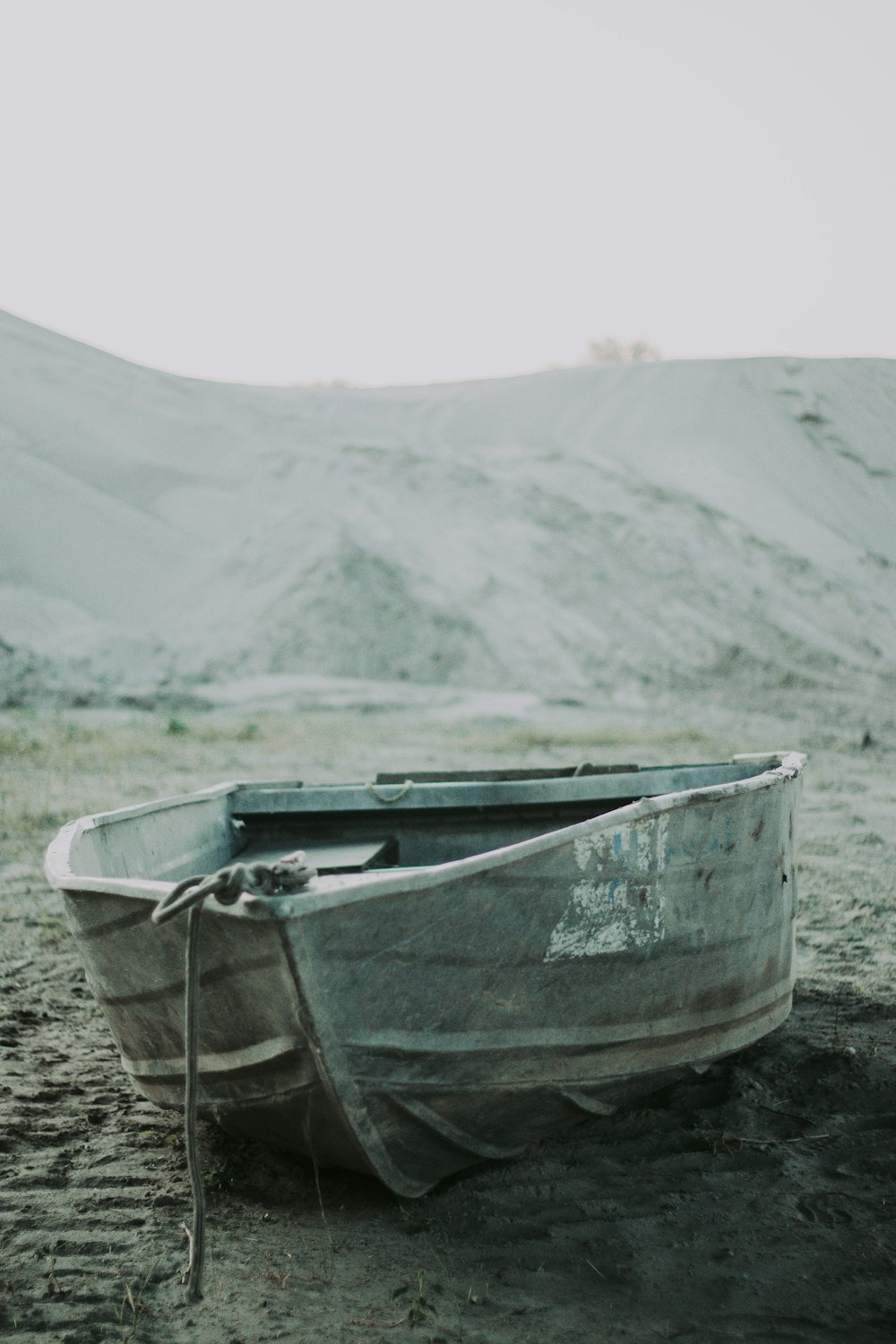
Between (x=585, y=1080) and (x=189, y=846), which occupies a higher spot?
(x=189, y=846)

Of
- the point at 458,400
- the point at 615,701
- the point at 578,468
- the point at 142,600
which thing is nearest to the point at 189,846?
the point at 615,701

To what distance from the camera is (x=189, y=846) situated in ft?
14.1

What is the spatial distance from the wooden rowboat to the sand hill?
13.0m

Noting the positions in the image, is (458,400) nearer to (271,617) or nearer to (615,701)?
(271,617)

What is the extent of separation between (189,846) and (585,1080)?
190 centimetres

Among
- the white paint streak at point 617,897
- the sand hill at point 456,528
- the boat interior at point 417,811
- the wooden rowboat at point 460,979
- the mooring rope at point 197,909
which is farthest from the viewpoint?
the sand hill at point 456,528

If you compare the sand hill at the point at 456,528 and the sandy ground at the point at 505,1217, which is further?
the sand hill at the point at 456,528

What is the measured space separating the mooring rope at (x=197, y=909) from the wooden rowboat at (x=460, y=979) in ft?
0.15

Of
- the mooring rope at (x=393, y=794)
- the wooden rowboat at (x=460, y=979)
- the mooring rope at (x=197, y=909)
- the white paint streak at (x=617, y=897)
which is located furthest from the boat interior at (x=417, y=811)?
the mooring rope at (x=197, y=909)

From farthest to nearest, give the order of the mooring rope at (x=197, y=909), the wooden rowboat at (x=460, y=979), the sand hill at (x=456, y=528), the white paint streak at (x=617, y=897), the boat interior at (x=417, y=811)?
the sand hill at (x=456, y=528) → the boat interior at (x=417, y=811) → the white paint streak at (x=617, y=897) → the wooden rowboat at (x=460, y=979) → the mooring rope at (x=197, y=909)

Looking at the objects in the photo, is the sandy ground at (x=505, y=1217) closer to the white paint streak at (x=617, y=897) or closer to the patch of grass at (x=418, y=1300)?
the patch of grass at (x=418, y=1300)

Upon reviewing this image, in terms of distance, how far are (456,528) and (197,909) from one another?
59.4 feet

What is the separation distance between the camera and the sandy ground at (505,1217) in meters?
2.48

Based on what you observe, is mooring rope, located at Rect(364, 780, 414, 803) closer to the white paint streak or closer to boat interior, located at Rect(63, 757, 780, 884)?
boat interior, located at Rect(63, 757, 780, 884)
